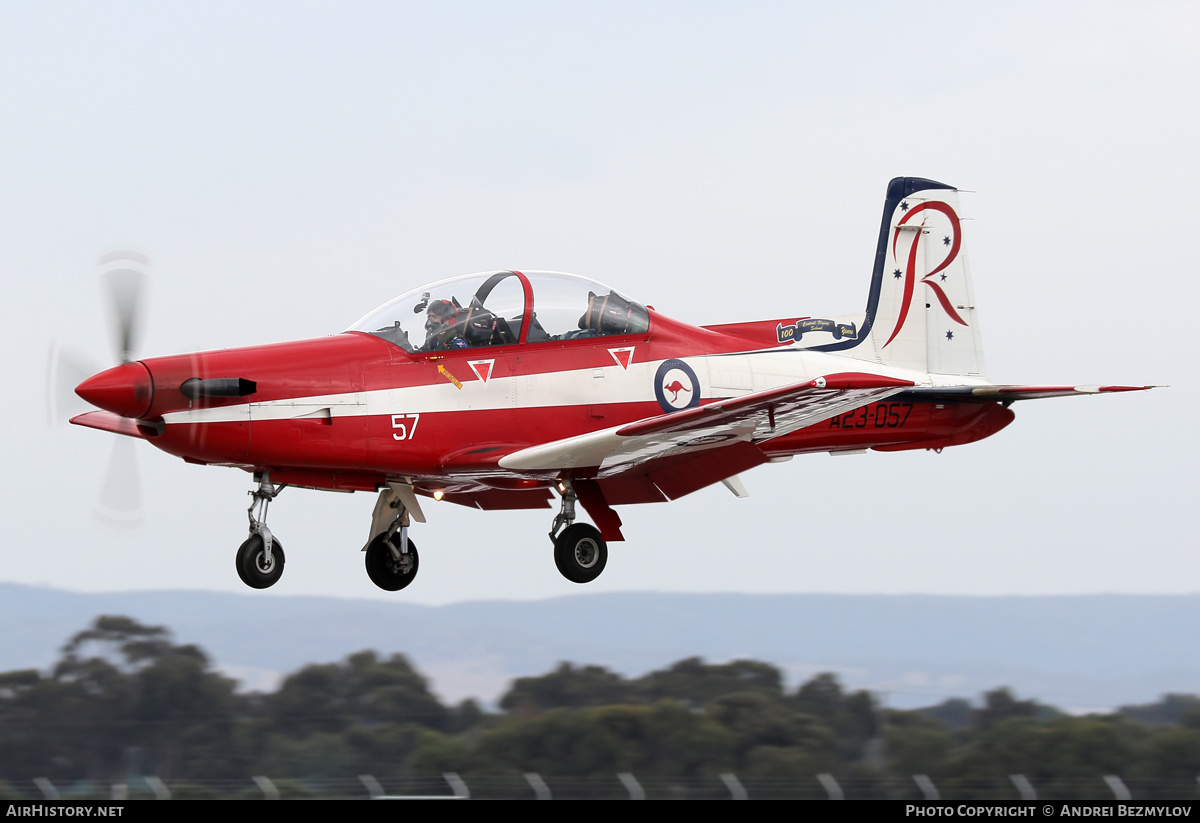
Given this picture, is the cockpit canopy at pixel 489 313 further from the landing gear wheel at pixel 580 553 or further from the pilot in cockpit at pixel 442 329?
the landing gear wheel at pixel 580 553

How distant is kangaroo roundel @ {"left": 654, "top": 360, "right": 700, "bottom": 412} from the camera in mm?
12359

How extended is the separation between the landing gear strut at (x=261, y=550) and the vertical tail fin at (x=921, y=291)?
6.42 meters

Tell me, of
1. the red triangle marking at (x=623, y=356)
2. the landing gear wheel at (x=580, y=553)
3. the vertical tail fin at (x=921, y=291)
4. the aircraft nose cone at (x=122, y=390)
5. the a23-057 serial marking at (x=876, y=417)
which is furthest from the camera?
the vertical tail fin at (x=921, y=291)

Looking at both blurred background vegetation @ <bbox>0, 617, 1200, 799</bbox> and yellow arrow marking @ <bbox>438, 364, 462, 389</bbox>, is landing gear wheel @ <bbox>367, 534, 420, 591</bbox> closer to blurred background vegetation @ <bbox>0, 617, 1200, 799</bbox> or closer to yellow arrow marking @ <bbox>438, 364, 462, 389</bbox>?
yellow arrow marking @ <bbox>438, 364, 462, 389</bbox>

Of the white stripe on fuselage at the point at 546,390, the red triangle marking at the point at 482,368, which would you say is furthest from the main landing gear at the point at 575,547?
the red triangle marking at the point at 482,368

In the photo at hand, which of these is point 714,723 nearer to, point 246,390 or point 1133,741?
point 1133,741

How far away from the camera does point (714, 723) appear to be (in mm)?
18562

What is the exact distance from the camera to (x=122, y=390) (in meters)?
10.0

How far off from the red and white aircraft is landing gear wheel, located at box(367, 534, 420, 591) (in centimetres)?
2

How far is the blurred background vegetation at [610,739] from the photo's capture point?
58.0ft

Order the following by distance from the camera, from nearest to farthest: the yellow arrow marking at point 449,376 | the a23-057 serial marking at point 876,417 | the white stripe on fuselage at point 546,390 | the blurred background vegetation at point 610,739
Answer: the white stripe on fuselage at point 546,390
the yellow arrow marking at point 449,376
the a23-057 serial marking at point 876,417
the blurred background vegetation at point 610,739

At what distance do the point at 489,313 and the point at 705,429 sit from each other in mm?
2156

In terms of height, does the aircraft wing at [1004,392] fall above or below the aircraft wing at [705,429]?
above
